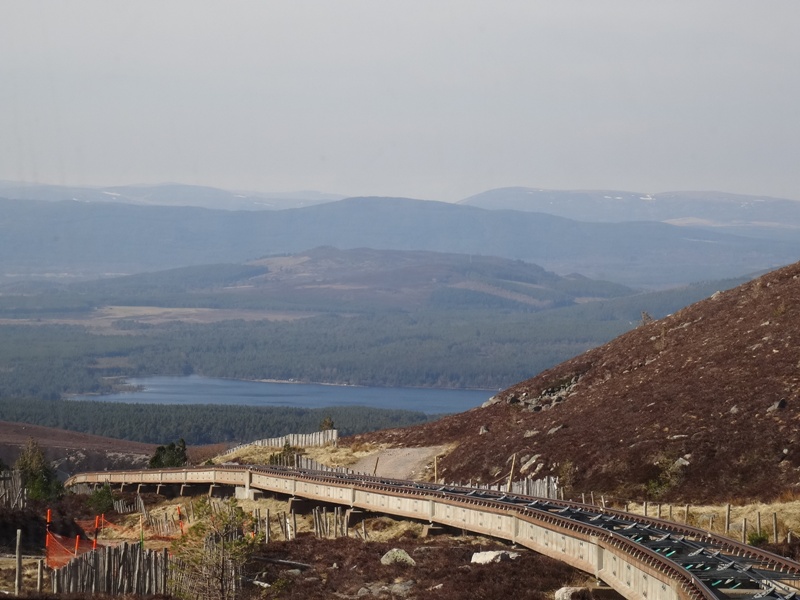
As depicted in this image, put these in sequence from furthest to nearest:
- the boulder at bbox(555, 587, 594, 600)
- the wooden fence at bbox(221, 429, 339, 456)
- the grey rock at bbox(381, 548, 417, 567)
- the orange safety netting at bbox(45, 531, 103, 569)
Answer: the wooden fence at bbox(221, 429, 339, 456)
the orange safety netting at bbox(45, 531, 103, 569)
the grey rock at bbox(381, 548, 417, 567)
the boulder at bbox(555, 587, 594, 600)

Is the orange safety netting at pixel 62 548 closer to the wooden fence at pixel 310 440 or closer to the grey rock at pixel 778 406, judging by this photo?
the grey rock at pixel 778 406

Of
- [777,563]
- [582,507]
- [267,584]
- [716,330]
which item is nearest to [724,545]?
[777,563]

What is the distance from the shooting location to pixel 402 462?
75750mm

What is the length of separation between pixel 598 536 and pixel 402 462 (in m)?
40.3

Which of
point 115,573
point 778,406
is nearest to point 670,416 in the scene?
point 778,406

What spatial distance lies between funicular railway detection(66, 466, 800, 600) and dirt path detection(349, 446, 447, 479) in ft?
38.8

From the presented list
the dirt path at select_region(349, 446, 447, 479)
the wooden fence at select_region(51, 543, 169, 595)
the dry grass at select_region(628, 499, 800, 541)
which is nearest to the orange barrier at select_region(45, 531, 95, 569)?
the wooden fence at select_region(51, 543, 169, 595)

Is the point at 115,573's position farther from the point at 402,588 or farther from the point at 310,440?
the point at 310,440

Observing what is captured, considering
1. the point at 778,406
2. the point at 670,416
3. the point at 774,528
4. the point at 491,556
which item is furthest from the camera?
the point at 670,416

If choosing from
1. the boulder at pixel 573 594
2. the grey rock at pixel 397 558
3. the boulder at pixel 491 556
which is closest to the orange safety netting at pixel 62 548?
the grey rock at pixel 397 558

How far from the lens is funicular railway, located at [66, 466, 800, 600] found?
2970cm

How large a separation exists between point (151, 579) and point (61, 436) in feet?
465

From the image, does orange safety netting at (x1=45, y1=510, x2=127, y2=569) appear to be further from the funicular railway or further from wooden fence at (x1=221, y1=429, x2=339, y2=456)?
wooden fence at (x1=221, y1=429, x2=339, y2=456)

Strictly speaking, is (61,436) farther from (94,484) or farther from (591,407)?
(591,407)
